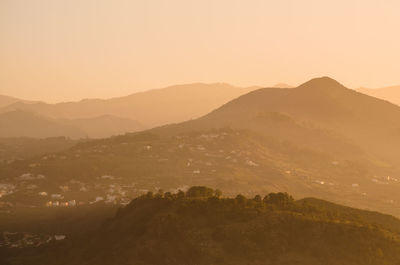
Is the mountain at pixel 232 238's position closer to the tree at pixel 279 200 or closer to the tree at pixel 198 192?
the tree at pixel 279 200

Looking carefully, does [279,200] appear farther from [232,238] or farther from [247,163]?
[247,163]

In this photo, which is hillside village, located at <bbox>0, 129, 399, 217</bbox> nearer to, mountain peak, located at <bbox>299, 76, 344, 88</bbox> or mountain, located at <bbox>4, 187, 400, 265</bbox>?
mountain, located at <bbox>4, 187, 400, 265</bbox>

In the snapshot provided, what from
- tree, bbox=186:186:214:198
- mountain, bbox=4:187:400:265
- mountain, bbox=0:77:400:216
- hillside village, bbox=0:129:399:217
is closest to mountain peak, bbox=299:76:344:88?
mountain, bbox=0:77:400:216

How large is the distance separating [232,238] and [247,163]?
4822cm

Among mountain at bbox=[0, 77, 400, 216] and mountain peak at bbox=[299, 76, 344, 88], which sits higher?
mountain peak at bbox=[299, 76, 344, 88]

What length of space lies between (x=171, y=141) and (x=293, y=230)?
58517 millimetres

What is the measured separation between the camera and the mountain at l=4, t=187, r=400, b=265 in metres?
23.8

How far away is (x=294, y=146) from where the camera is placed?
293ft

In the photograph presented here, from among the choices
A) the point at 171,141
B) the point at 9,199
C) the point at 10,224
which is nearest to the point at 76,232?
the point at 10,224

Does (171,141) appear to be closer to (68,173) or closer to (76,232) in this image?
(68,173)

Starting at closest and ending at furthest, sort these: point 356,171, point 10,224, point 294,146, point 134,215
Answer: point 134,215
point 10,224
point 356,171
point 294,146

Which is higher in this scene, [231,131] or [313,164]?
[231,131]

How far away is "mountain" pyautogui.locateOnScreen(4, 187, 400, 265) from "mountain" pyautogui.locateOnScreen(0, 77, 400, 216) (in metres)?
19.4

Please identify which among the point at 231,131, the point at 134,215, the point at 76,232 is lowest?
the point at 76,232
